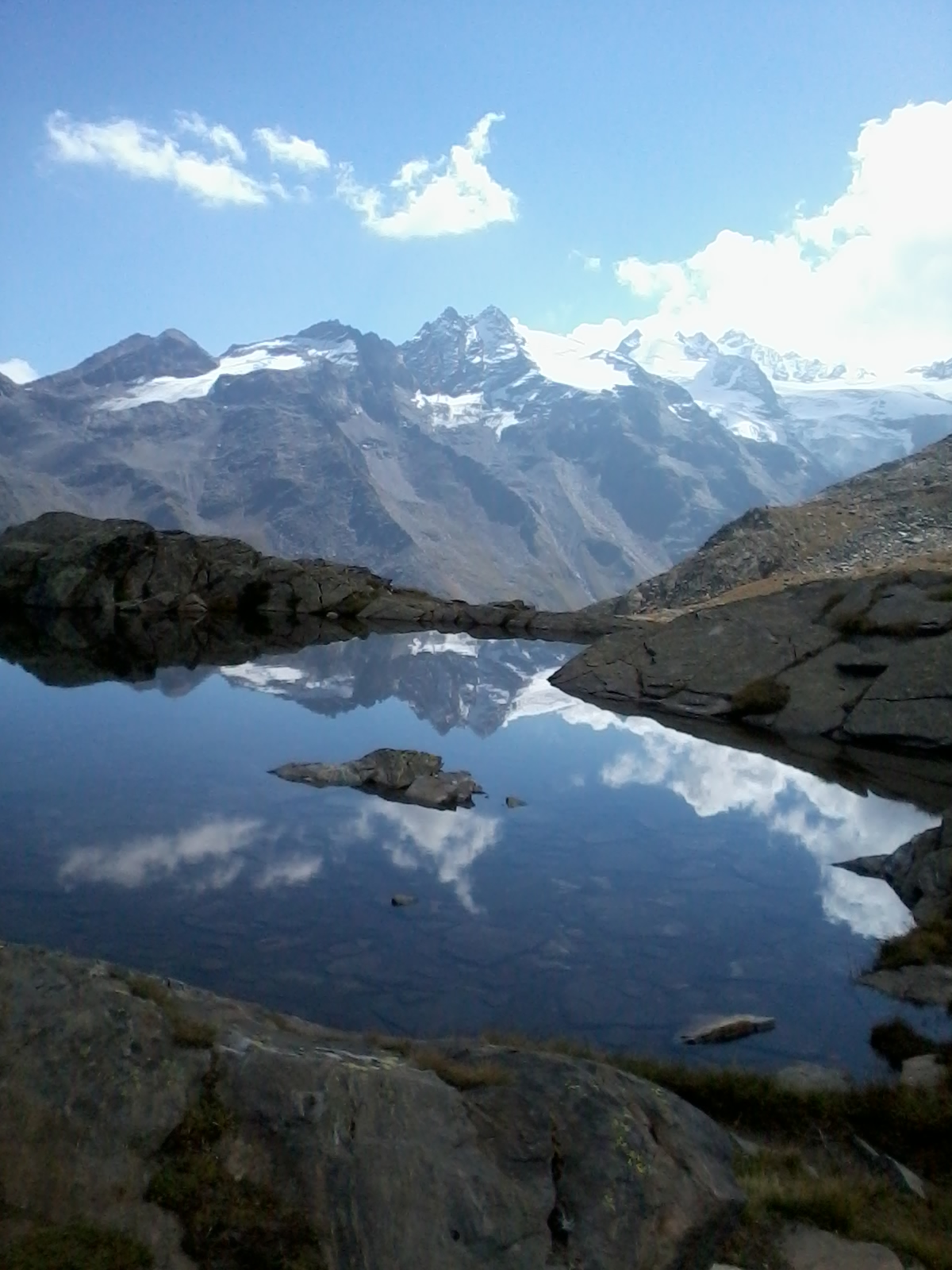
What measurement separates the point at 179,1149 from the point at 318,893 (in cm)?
991

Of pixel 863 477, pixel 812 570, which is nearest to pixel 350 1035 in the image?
pixel 812 570

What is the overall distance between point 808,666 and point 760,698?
247cm

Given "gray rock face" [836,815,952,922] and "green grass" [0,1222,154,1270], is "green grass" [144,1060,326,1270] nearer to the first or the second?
"green grass" [0,1222,154,1270]

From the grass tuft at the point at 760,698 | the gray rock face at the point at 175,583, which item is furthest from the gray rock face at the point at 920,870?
the gray rock face at the point at 175,583

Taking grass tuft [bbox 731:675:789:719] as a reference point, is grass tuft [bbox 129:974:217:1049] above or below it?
above

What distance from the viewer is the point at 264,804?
71.3ft

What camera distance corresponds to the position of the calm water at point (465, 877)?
13555 mm

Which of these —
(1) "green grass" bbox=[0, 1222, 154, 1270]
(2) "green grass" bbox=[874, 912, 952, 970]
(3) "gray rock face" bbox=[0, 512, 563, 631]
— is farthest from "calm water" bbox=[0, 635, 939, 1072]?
(3) "gray rock face" bbox=[0, 512, 563, 631]

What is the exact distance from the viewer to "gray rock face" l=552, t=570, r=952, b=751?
101ft

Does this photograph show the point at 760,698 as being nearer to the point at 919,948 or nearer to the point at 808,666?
the point at 808,666

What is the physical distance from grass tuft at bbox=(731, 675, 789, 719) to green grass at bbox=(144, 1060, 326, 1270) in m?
30.4

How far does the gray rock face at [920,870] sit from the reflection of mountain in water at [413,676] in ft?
48.2

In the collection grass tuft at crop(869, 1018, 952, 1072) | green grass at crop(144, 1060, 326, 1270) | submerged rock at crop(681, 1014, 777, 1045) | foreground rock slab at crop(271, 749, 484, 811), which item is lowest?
grass tuft at crop(869, 1018, 952, 1072)

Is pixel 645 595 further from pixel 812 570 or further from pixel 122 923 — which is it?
pixel 122 923
